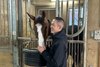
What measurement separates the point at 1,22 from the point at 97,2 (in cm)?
131

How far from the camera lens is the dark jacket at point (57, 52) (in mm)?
1950

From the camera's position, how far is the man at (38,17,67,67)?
1.95 meters

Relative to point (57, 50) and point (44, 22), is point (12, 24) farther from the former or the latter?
point (57, 50)

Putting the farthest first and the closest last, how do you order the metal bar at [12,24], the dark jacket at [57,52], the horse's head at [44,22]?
1. the metal bar at [12,24]
2. the horse's head at [44,22]
3. the dark jacket at [57,52]

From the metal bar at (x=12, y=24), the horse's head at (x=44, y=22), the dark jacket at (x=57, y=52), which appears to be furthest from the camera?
the metal bar at (x=12, y=24)

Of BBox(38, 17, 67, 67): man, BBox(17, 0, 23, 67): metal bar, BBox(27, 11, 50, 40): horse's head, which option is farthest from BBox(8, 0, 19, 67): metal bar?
BBox(38, 17, 67, 67): man

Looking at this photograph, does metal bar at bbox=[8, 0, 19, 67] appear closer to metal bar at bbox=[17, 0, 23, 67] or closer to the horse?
metal bar at bbox=[17, 0, 23, 67]

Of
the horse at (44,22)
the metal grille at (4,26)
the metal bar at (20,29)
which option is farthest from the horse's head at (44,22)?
Result: the metal grille at (4,26)

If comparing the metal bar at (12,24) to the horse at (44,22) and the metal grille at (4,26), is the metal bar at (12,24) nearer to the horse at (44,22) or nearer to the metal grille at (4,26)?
the metal grille at (4,26)

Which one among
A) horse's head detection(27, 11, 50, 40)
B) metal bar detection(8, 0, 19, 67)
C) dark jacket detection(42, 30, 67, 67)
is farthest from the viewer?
metal bar detection(8, 0, 19, 67)

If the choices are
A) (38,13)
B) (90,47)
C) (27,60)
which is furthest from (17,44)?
(90,47)

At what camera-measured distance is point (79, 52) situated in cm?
257

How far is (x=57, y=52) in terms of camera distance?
195 cm

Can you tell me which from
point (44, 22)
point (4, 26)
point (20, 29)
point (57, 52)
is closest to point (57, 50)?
point (57, 52)
